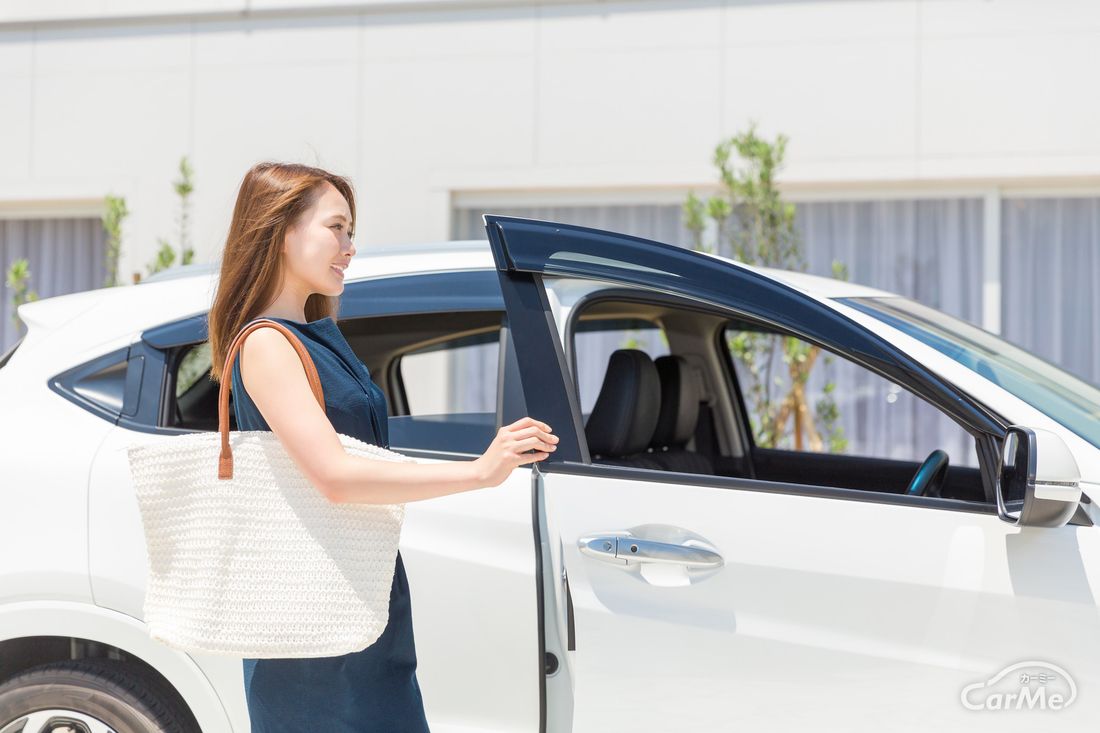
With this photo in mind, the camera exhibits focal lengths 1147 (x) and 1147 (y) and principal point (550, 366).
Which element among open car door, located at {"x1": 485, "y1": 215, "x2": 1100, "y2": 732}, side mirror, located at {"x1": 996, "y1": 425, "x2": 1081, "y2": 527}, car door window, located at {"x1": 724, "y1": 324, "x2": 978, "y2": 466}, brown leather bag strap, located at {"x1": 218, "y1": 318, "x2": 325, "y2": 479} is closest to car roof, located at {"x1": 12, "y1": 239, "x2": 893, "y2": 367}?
open car door, located at {"x1": 485, "y1": 215, "x2": 1100, "y2": 732}

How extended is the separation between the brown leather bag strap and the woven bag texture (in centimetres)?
1

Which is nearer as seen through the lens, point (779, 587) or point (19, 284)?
point (779, 587)

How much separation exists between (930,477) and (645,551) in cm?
96

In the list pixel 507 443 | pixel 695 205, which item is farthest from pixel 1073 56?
pixel 507 443

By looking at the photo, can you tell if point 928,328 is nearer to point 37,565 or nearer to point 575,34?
point 37,565

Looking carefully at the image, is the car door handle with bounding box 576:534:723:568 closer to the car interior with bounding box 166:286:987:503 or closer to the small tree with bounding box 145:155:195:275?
the car interior with bounding box 166:286:987:503

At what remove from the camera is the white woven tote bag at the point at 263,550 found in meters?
1.69

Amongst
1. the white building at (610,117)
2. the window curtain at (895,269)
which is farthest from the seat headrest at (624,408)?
the white building at (610,117)

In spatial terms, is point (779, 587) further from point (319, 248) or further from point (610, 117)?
point (610, 117)

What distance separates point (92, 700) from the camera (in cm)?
256

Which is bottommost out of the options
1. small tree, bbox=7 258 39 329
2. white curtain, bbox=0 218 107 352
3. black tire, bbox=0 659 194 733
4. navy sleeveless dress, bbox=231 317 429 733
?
black tire, bbox=0 659 194 733

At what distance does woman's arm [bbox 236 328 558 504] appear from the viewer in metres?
1.67

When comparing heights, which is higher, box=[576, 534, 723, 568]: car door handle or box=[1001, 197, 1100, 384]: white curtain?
box=[1001, 197, 1100, 384]: white curtain

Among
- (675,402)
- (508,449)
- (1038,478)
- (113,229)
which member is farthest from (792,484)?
(113,229)
